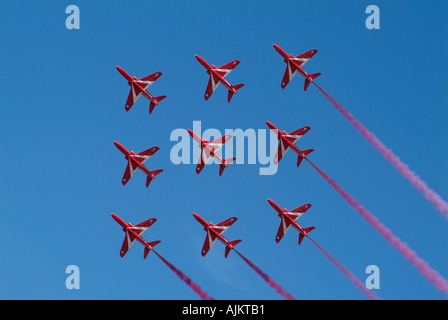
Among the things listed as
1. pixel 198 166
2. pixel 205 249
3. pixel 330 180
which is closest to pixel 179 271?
pixel 205 249

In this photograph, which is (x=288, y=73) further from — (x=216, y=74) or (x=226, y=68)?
(x=216, y=74)

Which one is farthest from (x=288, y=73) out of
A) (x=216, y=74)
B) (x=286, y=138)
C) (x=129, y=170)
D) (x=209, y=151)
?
(x=129, y=170)

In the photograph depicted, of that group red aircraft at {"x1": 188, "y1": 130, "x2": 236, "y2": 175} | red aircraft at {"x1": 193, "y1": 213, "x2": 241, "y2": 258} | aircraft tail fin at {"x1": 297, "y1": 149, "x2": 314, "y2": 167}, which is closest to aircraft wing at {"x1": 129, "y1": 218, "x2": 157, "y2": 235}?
red aircraft at {"x1": 193, "y1": 213, "x2": 241, "y2": 258}

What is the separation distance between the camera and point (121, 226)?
90.6 metres

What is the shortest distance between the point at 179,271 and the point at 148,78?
19729 mm

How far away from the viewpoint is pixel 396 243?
3337 inches

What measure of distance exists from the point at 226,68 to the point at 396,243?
24.2 meters

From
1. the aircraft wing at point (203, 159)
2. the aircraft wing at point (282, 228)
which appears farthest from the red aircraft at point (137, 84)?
the aircraft wing at point (282, 228)

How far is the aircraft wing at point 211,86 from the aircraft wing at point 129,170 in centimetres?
994

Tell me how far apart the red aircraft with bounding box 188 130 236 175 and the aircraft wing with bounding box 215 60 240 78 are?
6.21 metres

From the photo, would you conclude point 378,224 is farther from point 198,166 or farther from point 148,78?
point 148,78
